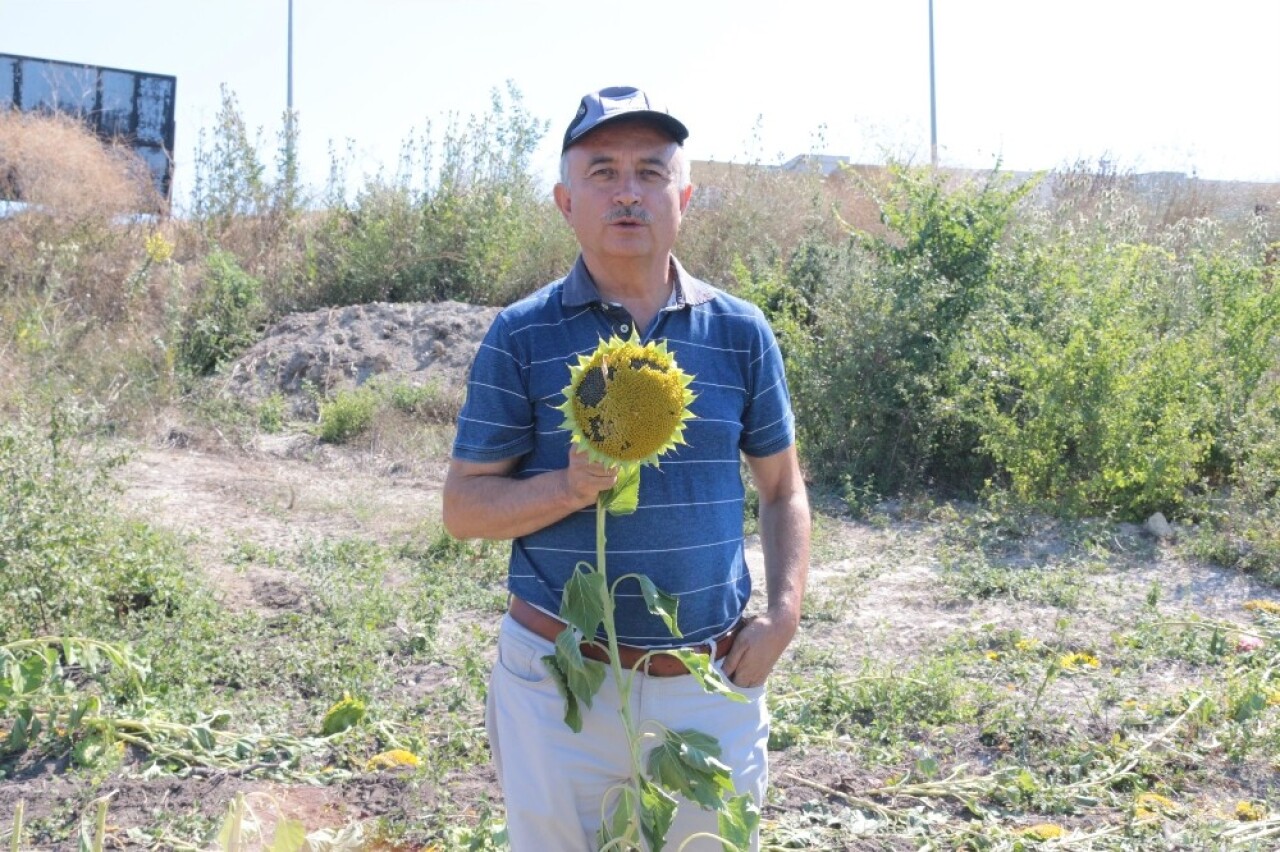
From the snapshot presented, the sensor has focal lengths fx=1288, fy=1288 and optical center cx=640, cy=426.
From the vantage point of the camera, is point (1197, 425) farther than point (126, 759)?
Yes

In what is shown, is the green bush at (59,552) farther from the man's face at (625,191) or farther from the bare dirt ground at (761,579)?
the man's face at (625,191)

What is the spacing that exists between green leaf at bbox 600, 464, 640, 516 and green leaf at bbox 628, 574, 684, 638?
11 centimetres

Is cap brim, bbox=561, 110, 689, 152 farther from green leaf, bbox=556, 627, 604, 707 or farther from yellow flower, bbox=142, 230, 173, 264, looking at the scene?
yellow flower, bbox=142, 230, 173, 264

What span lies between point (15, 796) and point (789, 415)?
8.42 feet

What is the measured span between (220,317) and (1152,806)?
10943mm

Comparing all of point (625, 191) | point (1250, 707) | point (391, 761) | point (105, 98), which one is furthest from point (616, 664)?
point (105, 98)

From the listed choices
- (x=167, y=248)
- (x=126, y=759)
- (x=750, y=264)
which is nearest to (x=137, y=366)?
(x=167, y=248)

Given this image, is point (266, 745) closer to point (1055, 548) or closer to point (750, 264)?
point (1055, 548)

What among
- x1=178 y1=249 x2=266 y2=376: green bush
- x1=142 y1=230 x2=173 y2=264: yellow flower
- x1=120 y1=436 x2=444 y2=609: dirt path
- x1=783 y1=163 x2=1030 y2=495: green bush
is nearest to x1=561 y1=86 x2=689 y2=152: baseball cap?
x1=120 y1=436 x2=444 y2=609: dirt path

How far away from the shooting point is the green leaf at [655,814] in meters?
2.02

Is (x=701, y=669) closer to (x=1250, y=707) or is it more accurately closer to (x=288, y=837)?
(x=288, y=837)

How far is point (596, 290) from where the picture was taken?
2273 millimetres

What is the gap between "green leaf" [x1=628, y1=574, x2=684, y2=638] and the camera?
2.00 meters

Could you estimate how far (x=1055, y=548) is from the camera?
6.64 meters
